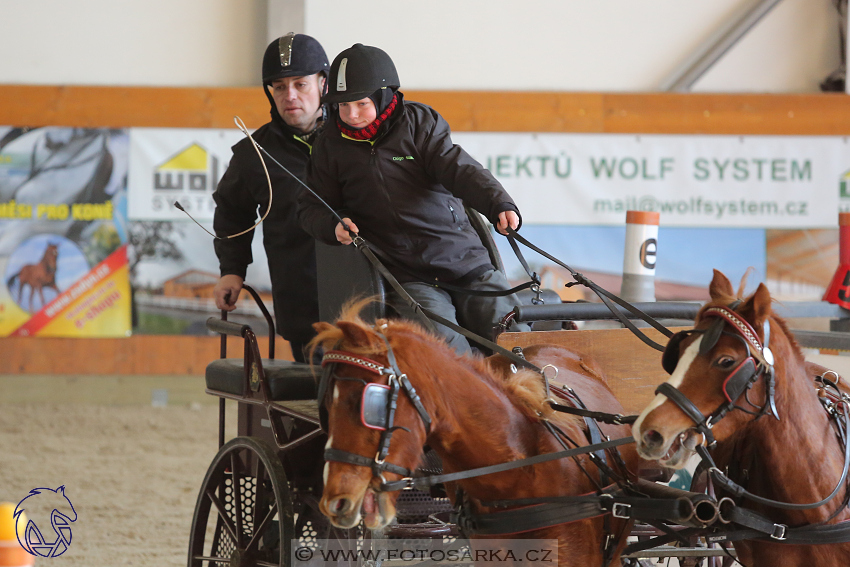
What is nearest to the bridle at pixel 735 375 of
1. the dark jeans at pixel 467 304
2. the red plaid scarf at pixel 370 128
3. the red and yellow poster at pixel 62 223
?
the dark jeans at pixel 467 304

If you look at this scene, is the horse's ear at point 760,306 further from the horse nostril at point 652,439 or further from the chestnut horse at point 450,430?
the chestnut horse at point 450,430

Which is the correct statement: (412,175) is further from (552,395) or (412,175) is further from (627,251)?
(627,251)

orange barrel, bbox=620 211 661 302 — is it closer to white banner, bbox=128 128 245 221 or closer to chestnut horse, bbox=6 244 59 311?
white banner, bbox=128 128 245 221

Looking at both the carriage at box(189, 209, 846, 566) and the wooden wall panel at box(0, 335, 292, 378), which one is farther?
the wooden wall panel at box(0, 335, 292, 378)

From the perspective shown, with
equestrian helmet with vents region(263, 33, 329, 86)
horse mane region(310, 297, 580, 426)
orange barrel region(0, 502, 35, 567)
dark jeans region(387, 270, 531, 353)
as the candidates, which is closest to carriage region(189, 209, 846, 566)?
dark jeans region(387, 270, 531, 353)

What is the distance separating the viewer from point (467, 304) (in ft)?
8.94

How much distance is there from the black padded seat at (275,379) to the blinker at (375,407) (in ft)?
2.96

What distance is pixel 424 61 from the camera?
6938 mm

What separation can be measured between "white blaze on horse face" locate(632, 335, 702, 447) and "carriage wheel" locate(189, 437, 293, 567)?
1.05 metres

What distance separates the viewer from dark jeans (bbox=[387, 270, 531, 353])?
102 inches

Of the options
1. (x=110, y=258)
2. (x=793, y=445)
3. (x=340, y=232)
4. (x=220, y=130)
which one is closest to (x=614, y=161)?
(x=220, y=130)

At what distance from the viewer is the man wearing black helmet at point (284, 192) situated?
3.35m

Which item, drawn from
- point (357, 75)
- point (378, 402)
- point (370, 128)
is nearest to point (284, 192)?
point (370, 128)

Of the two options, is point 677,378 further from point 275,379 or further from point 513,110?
point 513,110
